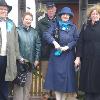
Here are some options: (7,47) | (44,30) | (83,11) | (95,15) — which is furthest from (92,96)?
(83,11)

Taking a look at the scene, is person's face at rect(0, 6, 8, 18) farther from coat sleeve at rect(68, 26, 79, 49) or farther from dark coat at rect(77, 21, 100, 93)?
dark coat at rect(77, 21, 100, 93)

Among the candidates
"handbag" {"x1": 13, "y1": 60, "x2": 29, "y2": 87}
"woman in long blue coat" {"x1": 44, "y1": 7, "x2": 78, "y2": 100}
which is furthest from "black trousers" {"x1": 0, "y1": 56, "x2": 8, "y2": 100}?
"woman in long blue coat" {"x1": 44, "y1": 7, "x2": 78, "y2": 100}

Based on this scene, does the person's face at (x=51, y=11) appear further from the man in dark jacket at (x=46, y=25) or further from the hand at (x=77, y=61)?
the hand at (x=77, y=61)

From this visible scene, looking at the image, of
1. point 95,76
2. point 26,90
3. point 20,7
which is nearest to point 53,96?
point 26,90

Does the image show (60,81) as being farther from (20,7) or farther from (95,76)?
(20,7)

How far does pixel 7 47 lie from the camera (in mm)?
7117

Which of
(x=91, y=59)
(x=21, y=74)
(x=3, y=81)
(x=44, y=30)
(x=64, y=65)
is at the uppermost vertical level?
(x=44, y=30)

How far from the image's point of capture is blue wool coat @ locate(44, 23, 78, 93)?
7.48 m

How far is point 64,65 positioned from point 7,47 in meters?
1.12

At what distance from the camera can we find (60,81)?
7.54 metres

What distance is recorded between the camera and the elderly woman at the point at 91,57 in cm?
720

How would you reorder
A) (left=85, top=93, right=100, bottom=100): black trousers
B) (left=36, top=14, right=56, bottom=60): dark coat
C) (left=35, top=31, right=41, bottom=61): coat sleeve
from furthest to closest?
(left=36, top=14, right=56, bottom=60): dark coat, (left=35, top=31, right=41, bottom=61): coat sleeve, (left=85, top=93, right=100, bottom=100): black trousers

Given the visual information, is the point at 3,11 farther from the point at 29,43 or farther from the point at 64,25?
the point at 64,25

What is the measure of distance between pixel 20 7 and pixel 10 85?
6.13 feet
